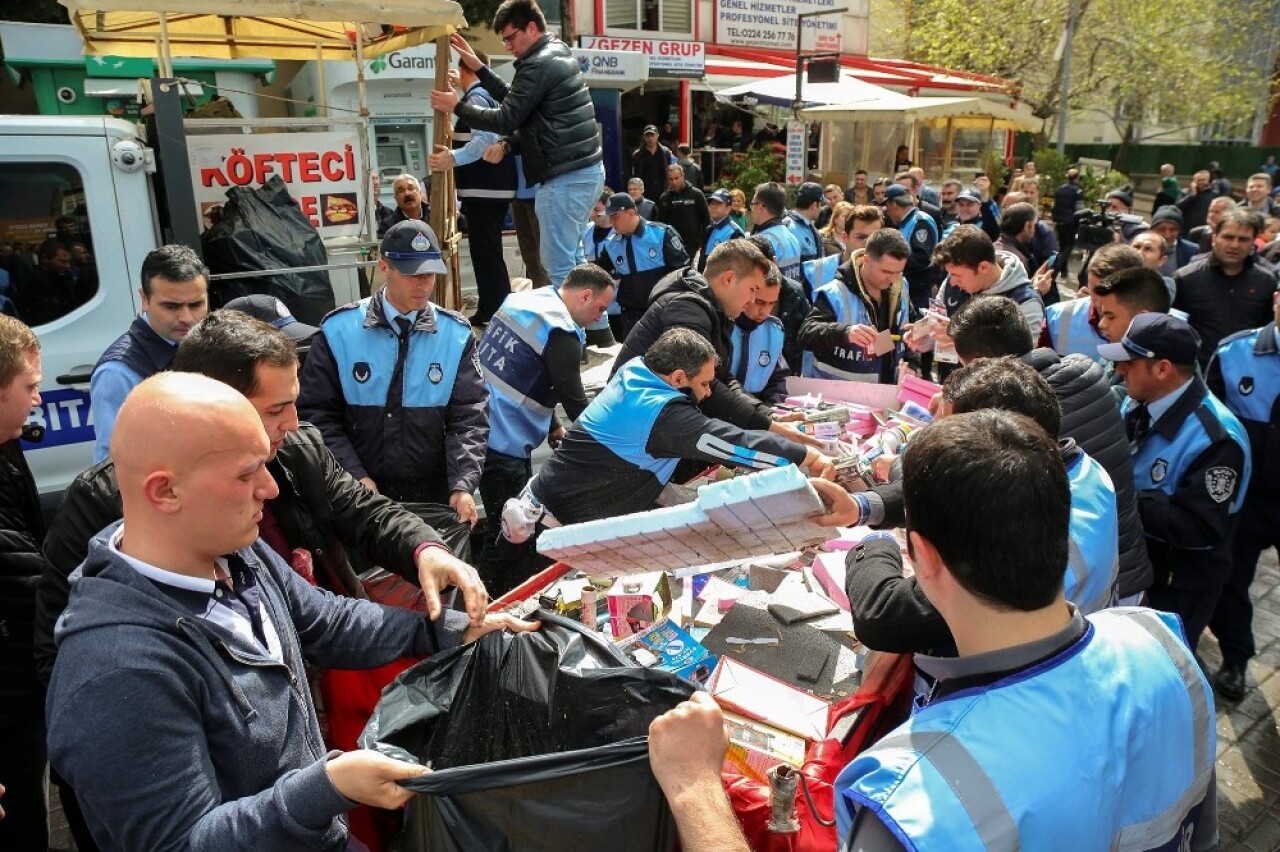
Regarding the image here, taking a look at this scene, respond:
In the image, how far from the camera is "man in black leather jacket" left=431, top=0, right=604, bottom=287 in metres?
4.97

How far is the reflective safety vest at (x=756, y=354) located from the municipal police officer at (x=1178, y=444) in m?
1.61

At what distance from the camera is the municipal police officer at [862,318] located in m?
5.10

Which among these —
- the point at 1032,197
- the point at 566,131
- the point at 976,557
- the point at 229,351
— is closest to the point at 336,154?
the point at 566,131

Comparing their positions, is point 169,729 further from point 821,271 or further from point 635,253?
point 635,253

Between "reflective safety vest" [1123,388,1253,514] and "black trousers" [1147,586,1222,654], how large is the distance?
0.38 meters

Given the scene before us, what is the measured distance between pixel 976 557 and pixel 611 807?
780 millimetres

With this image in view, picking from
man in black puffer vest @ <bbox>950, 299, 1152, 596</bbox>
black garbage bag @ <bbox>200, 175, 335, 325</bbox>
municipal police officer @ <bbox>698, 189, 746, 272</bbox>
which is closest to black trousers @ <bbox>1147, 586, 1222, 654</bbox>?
man in black puffer vest @ <bbox>950, 299, 1152, 596</bbox>

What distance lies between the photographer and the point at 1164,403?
3273mm

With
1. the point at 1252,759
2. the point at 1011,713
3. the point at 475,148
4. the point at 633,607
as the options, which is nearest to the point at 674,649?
the point at 633,607

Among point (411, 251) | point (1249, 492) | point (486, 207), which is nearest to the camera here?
point (411, 251)

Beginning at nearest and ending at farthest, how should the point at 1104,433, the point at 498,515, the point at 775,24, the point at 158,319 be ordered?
the point at 1104,433
the point at 158,319
the point at 498,515
the point at 775,24

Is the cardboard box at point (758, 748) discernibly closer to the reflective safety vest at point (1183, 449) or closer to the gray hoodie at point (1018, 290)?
the reflective safety vest at point (1183, 449)

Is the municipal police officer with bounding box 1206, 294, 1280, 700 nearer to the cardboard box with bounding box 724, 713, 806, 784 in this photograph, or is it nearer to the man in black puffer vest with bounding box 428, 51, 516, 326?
the cardboard box with bounding box 724, 713, 806, 784

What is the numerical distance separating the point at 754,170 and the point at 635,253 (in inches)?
402
